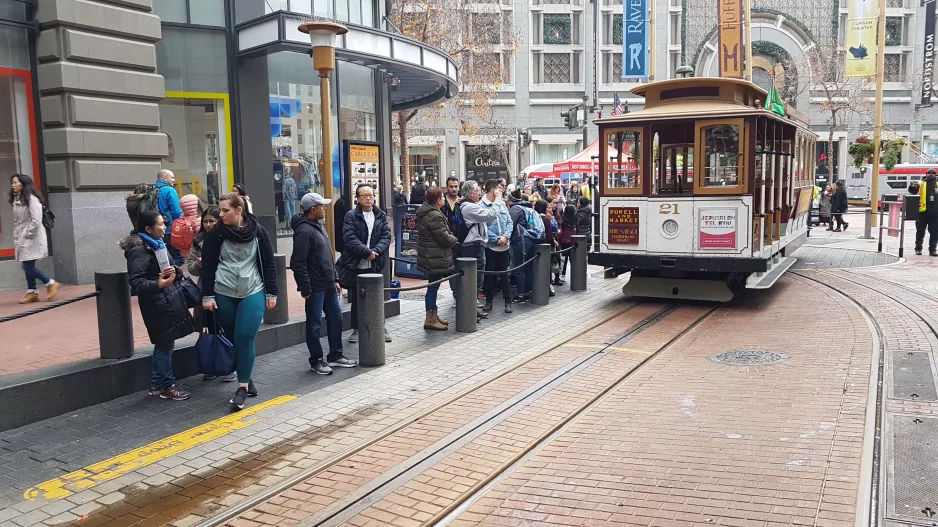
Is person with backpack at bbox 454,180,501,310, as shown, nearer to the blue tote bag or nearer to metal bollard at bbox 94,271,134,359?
the blue tote bag

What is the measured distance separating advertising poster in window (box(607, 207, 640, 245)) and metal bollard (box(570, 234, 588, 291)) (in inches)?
50.8

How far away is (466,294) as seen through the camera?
9.68m

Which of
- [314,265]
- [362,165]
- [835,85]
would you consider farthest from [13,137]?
[835,85]

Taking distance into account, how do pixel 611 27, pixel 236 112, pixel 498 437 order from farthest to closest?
pixel 611 27 < pixel 236 112 < pixel 498 437

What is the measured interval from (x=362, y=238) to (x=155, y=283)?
2.77 metres

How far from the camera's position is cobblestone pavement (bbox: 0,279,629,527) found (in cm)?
472

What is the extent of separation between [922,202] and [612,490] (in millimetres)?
16373

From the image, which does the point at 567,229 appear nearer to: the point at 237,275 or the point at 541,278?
the point at 541,278

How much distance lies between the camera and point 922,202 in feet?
57.9

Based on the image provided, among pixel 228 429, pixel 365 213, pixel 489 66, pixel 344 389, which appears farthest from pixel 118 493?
pixel 489 66

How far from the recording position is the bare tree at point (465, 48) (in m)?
31.8

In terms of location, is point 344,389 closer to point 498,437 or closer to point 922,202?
point 498,437

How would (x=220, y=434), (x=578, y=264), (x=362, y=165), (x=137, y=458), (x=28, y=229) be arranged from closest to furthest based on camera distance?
(x=137, y=458) → (x=220, y=434) → (x=28, y=229) → (x=362, y=165) → (x=578, y=264)

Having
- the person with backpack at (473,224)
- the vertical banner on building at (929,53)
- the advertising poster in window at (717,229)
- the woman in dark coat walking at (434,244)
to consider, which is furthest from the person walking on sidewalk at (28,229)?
the vertical banner on building at (929,53)
